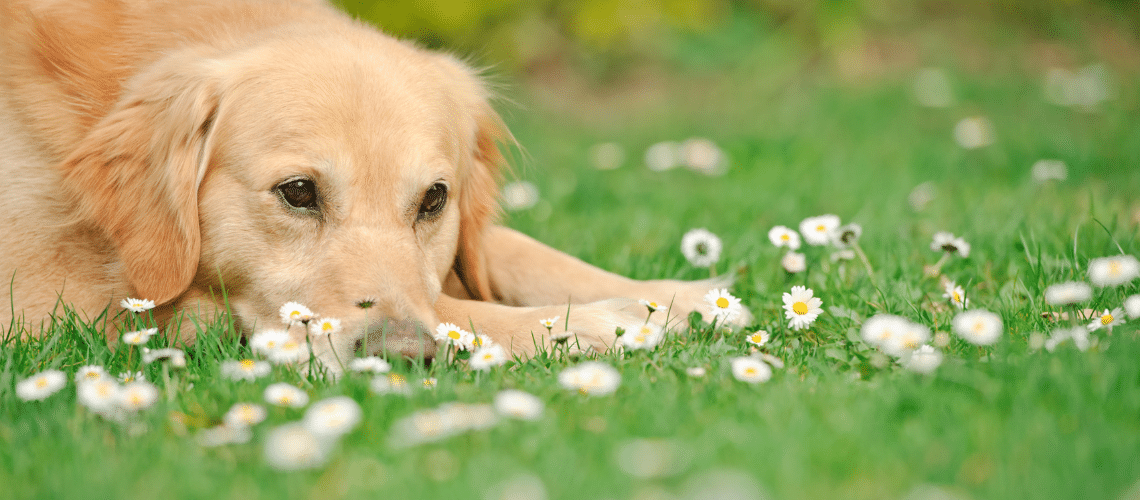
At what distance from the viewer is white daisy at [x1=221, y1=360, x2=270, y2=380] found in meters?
2.04

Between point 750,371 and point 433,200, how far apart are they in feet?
3.77

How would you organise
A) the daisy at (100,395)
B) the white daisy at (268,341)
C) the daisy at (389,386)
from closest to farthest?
the daisy at (100,395)
the daisy at (389,386)
the white daisy at (268,341)

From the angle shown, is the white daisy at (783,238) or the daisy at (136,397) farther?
the white daisy at (783,238)

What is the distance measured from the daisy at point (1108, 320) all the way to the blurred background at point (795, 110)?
101 centimetres

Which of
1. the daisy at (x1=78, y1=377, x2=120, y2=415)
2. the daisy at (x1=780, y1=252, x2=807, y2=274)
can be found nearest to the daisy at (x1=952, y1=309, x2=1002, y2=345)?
the daisy at (x1=780, y1=252, x2=807, y2=274)

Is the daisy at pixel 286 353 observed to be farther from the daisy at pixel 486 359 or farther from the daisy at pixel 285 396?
the daisy at pixel 486 359

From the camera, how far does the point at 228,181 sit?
8.35ft

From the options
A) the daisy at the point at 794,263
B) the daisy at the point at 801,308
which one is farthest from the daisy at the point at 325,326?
the daisy at the point at 794,263

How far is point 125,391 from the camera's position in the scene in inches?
70.8

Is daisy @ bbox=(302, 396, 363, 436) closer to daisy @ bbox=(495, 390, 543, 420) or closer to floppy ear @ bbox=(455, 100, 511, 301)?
daisy @ bbox=(495, 390, 543, 420)

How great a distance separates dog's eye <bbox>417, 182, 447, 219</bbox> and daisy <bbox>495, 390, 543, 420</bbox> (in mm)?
1034

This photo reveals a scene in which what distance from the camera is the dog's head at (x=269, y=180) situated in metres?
2.46

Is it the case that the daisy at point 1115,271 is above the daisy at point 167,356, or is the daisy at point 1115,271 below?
above

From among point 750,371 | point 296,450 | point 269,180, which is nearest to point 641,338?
point 750,371
